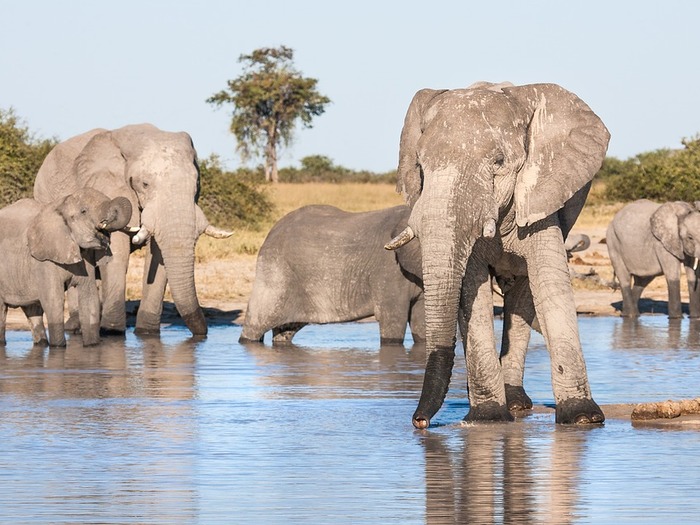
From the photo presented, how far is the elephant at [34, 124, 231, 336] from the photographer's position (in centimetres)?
1409

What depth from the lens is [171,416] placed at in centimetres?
841

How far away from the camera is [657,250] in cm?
1827

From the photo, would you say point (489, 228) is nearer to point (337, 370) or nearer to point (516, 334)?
point (516, 334)

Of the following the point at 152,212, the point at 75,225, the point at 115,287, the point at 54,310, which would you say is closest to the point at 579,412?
the point at 54,310

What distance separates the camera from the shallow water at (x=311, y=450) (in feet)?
18.8

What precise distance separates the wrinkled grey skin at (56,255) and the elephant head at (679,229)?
22.3 ft

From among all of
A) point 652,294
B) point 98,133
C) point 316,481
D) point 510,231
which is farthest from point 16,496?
point 652,294

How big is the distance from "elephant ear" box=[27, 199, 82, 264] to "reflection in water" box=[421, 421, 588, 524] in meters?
5.68

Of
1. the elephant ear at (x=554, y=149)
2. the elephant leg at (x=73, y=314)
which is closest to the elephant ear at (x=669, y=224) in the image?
the elephant leg at (x=73, y=314)

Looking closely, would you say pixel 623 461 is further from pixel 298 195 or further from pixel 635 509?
pixel 298 195

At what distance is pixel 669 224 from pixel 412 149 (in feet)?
34.0

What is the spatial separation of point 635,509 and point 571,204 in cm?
275

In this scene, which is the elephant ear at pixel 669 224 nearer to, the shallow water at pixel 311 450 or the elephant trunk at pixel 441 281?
the shallow water at pixel 311 450

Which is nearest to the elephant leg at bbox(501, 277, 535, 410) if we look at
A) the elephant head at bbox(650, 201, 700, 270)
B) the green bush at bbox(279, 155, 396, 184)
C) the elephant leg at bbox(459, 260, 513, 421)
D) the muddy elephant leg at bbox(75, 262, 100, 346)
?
the elephant leg at bbox(459, 260, 513, 421)
